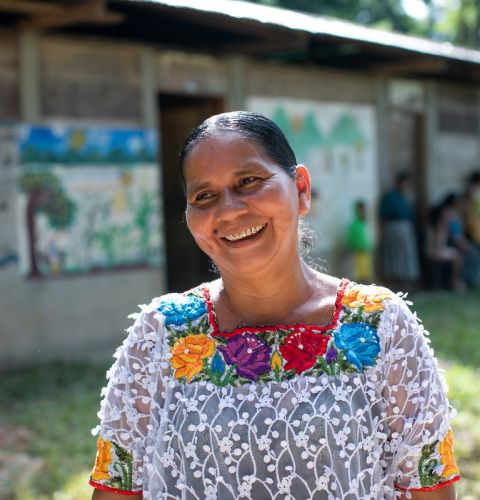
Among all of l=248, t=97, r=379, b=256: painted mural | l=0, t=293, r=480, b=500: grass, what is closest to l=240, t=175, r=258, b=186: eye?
l=0, t=293, r=480, b=500: grass

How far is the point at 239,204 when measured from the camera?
174 centimetres

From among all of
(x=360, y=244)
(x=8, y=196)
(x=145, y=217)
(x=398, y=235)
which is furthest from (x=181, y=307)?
(x=398, y=235)

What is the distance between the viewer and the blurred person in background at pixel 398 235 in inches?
416

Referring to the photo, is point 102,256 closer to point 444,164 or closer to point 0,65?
point 0,65

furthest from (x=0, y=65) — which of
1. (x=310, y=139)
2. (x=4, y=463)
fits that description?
(x=310, y=139)

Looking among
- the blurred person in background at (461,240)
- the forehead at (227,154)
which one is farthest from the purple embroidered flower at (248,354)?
the blurred person in background at (461,240)

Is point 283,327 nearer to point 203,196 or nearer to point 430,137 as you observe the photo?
point 203,196

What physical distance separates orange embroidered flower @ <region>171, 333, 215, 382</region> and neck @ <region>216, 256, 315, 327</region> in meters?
0.07

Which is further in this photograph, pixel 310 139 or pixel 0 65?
pixel 310 139

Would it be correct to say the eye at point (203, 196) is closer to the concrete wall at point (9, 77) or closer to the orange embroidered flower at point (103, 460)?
the orange embroidered flower at point (103, 460)

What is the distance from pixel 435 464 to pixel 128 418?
670 millimetres

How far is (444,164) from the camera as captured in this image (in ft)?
38.7

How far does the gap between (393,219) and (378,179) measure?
584 millimetres

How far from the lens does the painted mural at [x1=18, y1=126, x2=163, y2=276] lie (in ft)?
22.7
